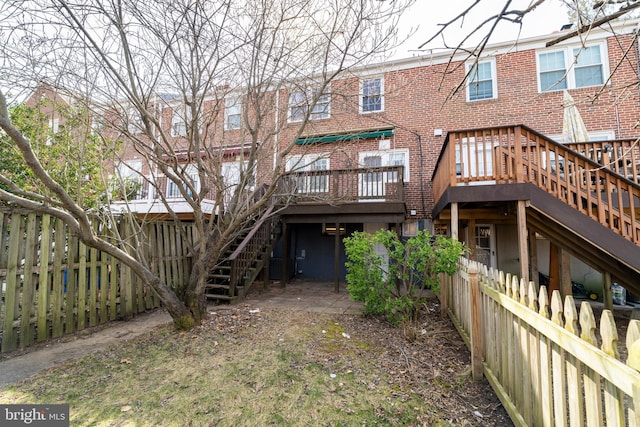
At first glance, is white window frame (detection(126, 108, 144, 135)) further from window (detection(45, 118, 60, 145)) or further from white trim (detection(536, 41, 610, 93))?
white trim (detection(536, 41, 610, 93))

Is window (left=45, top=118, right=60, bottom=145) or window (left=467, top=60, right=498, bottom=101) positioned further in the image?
window (left=467, top=60, right=498, bottom=101)

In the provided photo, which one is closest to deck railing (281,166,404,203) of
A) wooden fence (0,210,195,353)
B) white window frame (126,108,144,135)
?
white window frame (126,108,144,135)

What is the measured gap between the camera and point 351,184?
28.8 feet

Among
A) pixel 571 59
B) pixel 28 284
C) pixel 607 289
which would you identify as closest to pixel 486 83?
pixel 571 59

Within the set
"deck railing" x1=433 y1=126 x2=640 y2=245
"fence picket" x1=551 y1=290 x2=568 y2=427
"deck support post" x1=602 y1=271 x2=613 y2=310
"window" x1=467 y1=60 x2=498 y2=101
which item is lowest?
"deck support post" x1=602 y1=271 x2=613 y2=310

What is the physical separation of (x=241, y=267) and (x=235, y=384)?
415 cm

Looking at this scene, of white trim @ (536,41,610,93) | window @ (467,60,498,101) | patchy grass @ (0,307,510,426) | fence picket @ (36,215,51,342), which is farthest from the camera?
window @ (467,60,498,101)

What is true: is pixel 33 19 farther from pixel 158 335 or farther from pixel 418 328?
pixel 418 328

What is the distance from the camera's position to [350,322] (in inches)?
212

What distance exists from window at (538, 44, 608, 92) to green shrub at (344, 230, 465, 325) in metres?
6.99

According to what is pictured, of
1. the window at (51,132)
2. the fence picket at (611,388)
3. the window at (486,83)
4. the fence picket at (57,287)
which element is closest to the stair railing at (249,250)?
the fence picket at (57,287)

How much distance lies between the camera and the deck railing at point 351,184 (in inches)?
321

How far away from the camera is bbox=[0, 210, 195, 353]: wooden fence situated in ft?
13.5

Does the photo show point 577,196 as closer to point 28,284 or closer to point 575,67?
point 575,67
